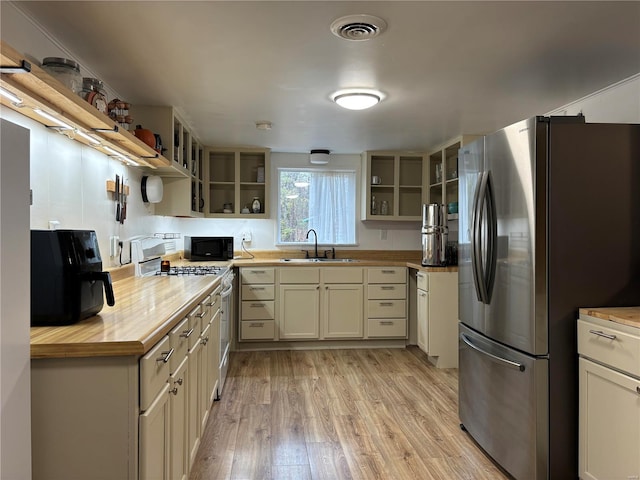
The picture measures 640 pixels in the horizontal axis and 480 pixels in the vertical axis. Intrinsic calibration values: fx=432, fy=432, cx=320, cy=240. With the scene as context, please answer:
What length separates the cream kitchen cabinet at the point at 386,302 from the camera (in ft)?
14.8

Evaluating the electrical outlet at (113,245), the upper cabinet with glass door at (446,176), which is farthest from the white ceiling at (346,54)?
the upper cabinet with glass door at (446,176)

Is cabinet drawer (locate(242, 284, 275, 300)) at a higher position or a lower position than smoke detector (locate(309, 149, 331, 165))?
lower

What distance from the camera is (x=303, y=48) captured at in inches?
82.6

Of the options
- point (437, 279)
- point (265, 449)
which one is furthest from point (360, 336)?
point (265, 449)

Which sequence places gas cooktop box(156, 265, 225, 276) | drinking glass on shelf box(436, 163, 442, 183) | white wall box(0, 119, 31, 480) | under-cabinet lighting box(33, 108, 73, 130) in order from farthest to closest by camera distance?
1. drinking glass on shelf box(436, 163, 442, 183)
2. gas cooktop box(156, 265, 225, 276)
3. under-cabinet lighting box(33, 108, 73, 130)
4. white wall box(0, 119, 31, 480)

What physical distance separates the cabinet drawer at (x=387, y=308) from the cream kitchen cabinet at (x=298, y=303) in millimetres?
576

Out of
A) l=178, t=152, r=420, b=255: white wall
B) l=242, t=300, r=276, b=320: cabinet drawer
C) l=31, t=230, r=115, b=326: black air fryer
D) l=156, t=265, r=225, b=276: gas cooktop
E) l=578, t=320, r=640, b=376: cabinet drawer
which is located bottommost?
l=242, t=300, r=276, b=320: cabinet drawer

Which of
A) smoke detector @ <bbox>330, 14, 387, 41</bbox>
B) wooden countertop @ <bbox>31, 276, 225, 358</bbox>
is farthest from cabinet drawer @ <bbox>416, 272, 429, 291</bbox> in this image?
smoke detector @ <bbox>330, 14, 387, 41</bbox>

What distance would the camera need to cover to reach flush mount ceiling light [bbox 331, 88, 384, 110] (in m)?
2.72

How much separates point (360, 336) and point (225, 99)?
272 cm

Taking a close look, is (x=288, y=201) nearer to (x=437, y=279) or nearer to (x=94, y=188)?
(x=437, y=279)

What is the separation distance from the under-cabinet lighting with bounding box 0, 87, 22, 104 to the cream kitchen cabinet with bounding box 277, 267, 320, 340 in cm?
307

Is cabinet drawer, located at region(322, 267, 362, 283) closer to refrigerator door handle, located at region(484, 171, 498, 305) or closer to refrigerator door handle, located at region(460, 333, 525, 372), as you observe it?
refrigerator door handle, located at region(460, 333, 525, 372)

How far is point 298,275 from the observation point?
4.40 meters
